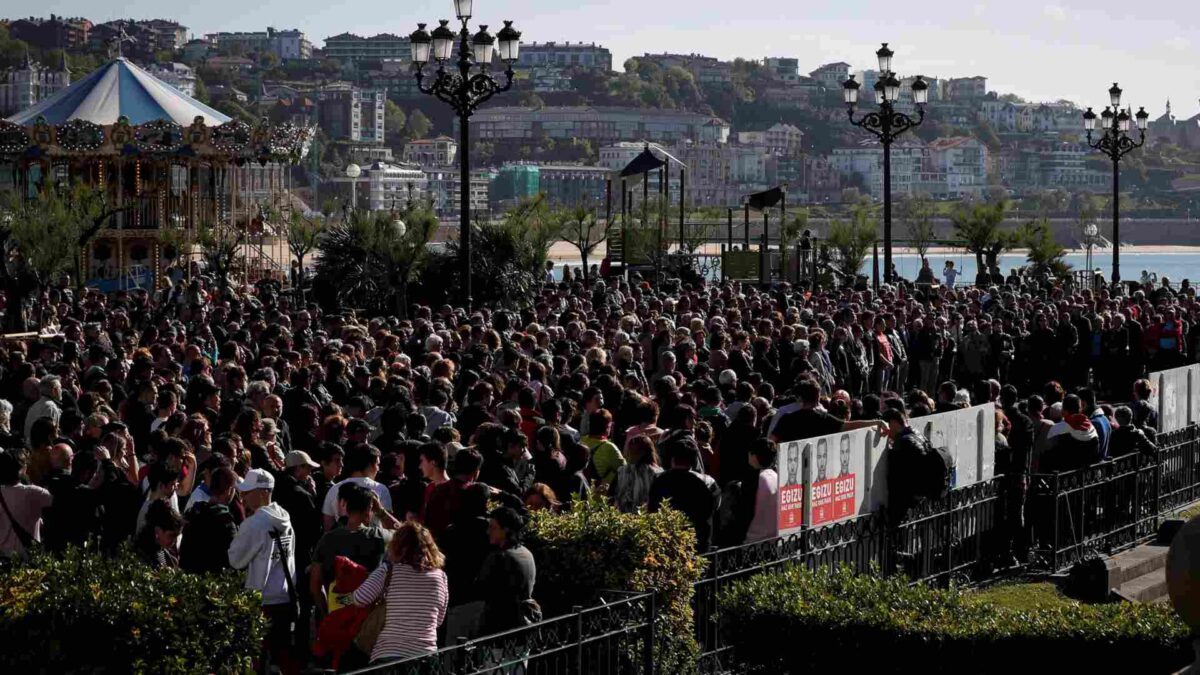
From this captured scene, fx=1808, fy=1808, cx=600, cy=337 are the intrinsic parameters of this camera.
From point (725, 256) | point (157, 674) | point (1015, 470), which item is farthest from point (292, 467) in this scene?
point (725, 256)

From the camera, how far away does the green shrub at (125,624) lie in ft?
22.2

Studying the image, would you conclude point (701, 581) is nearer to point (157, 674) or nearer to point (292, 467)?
point (292, 467)

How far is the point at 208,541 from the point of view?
8.56 m

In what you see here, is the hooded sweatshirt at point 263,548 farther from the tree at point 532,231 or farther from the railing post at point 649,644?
the tree at point 532,231

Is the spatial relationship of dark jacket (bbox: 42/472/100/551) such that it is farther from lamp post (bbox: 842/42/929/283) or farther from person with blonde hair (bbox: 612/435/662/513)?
lamp post (bbox: 842/42/929/283)

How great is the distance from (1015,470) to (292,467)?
6545 mm

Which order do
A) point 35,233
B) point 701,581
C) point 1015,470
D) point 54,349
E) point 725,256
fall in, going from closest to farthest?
1. point 701,581
2. point 1015,470
3. point 54,349
4. point 35,233
5. point 725,256

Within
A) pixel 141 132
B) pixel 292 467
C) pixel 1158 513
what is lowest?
pixel 1158 513

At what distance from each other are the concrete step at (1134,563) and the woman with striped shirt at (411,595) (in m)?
5.72

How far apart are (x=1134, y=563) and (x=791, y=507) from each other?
3285 mm

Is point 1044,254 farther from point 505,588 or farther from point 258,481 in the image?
point 505,588

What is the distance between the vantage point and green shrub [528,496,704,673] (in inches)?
337

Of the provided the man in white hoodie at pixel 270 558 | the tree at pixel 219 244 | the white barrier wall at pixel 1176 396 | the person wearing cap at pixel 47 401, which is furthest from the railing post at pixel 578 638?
the tree at pixel 219 244

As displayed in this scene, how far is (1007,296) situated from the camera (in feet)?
96.6
